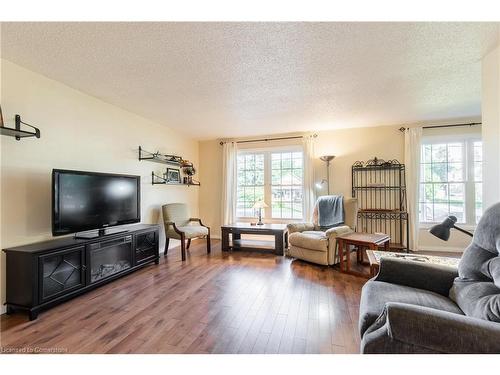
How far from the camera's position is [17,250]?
2.04 metres

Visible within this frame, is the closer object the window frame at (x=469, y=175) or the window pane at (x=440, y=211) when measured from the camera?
the window frame at (x=469, y=175)

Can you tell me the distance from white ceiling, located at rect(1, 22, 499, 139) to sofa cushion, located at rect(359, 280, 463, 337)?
1878mm

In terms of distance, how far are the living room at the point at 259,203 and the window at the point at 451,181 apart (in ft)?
0.07

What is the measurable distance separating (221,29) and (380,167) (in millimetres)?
3825

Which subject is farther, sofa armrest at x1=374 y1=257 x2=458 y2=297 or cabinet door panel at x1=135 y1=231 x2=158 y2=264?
cabinet door panel at x1=135 y1=231 x2=158 y2=264

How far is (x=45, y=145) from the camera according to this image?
247cm

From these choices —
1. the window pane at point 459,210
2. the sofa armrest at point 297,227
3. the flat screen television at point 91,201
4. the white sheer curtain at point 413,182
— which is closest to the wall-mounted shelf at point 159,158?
the flat screen television at point 91,201

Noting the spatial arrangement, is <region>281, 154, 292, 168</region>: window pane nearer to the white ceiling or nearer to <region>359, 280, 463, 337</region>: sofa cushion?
the white ceiling

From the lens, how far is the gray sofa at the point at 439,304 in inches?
37.9

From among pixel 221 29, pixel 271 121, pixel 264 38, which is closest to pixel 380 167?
pixel 271 121

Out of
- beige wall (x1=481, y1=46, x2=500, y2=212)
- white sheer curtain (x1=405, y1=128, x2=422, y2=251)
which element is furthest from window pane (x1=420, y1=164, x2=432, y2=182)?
beige wall (x1=481, y1=46, x2=500, y2=212)

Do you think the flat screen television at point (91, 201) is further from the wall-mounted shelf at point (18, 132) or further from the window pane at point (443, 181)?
the window pane at point (443, 181)

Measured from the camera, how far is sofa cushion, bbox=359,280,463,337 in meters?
1.32
